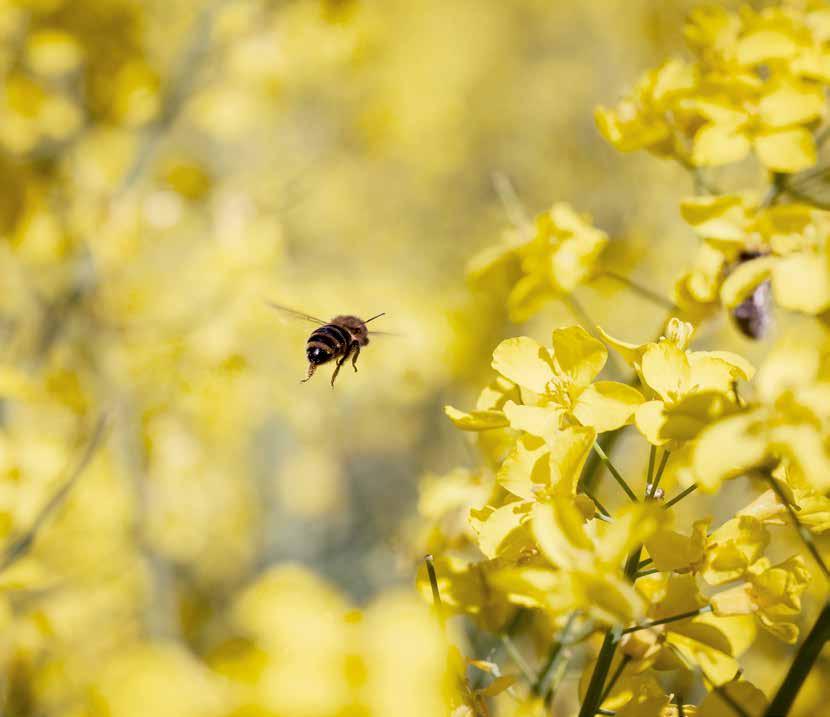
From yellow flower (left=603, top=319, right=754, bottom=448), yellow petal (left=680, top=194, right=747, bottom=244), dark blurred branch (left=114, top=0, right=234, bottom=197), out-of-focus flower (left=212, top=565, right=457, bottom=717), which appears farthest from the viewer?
dark blurred branch (left=114, top=0, right=234, bottom=197)

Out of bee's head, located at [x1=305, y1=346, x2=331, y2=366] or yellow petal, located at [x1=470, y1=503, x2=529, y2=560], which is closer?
yellow petal, located at [x1=470, y1=503, x2=529, y2=560]

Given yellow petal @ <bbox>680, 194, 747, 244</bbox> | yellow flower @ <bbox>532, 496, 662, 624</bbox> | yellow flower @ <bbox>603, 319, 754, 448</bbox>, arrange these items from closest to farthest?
yellow flower @ <bbox>532, 496, 662, 624</bbox> < yellow flower @ <bbox>603, 319, 754, 448</bbox> < yellow petal @ <bbox>680, 194, 747, 244</bbox>

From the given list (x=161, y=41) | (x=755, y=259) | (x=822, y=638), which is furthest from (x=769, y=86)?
(x=161, y=41)

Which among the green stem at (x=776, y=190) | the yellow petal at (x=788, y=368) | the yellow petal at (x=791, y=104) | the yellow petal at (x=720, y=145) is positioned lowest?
the green stem at (x=776, y=190)

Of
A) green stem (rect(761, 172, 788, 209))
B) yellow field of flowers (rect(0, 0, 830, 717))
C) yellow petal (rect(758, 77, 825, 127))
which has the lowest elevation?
yellow field of flowers (rect(0, 0, 830, 717))

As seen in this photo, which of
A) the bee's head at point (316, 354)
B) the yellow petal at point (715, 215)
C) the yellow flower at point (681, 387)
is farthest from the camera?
the bee's head at point (316, 354)

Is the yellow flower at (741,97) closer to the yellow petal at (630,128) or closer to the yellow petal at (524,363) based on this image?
the yellow petal at (630,128)

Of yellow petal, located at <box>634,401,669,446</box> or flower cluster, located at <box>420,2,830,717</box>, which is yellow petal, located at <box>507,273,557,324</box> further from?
yellow petal, located at <box>634,401,669,446</box>

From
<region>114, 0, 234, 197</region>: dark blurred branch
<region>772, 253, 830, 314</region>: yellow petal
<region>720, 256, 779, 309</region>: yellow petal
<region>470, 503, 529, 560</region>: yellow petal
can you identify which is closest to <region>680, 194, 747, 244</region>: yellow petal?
<region>720, 256, 779, 309</region>: yellow petal

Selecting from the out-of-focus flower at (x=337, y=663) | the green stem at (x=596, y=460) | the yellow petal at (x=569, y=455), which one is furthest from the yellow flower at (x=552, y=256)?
the out-of-focus flower at (x=337, y=663)
